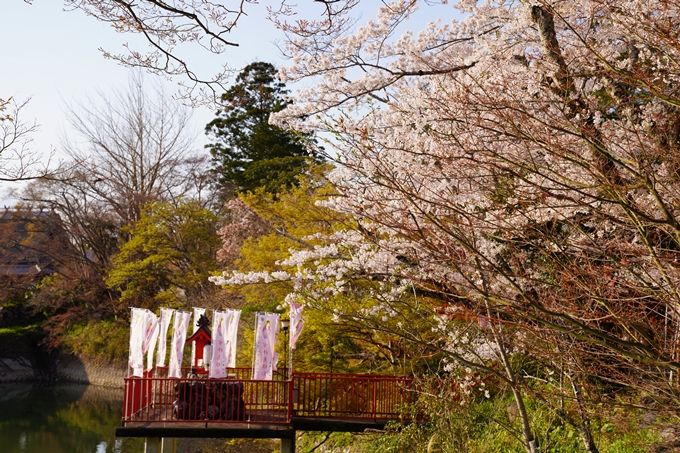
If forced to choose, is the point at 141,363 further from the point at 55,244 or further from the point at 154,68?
the point at 55,244

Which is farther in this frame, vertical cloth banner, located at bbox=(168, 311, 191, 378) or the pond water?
the pond water

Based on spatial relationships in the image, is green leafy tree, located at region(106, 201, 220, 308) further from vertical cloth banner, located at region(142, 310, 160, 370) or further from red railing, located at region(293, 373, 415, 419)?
red railing, located at region(293, 373, 415, 419)

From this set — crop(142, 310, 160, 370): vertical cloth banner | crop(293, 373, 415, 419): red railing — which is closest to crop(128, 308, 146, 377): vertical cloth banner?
crop(142, 310, 160, 370): vertical cloth banner

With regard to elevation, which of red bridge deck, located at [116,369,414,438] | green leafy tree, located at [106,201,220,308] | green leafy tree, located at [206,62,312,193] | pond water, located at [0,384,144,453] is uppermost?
green leafy tree, located at [206,62,312,193]

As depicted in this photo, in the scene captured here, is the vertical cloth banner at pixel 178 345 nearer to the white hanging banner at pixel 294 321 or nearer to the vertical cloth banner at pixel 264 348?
the vertical cloth banner at pixel 264 348

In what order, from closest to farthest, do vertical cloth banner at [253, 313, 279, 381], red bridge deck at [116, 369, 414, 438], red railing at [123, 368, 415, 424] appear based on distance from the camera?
red bridge deck at [116, 369, 414, 438] → red railing at [123, 368, 415, 424] → vertical cloth banner at [253, 313, 279, 381]

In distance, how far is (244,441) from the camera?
1531 centimetres

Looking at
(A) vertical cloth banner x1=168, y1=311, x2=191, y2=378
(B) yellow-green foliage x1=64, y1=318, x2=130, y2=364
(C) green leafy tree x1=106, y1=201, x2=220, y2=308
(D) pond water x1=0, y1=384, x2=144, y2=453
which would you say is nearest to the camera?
(A) vertical cloth banner x1=168, y1=311, x2=191, y2=378

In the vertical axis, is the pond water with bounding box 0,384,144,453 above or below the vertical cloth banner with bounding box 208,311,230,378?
below

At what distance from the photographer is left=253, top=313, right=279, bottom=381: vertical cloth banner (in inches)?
404

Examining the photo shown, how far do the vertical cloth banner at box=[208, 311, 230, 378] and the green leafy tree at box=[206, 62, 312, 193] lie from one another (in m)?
12.5

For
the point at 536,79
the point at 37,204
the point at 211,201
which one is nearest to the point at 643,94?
the point at 536,79

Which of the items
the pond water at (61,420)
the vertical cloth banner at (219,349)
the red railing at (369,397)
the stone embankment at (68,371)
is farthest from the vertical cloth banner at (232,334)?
the stone embankment at (68,371)

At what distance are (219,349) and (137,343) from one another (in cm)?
187
